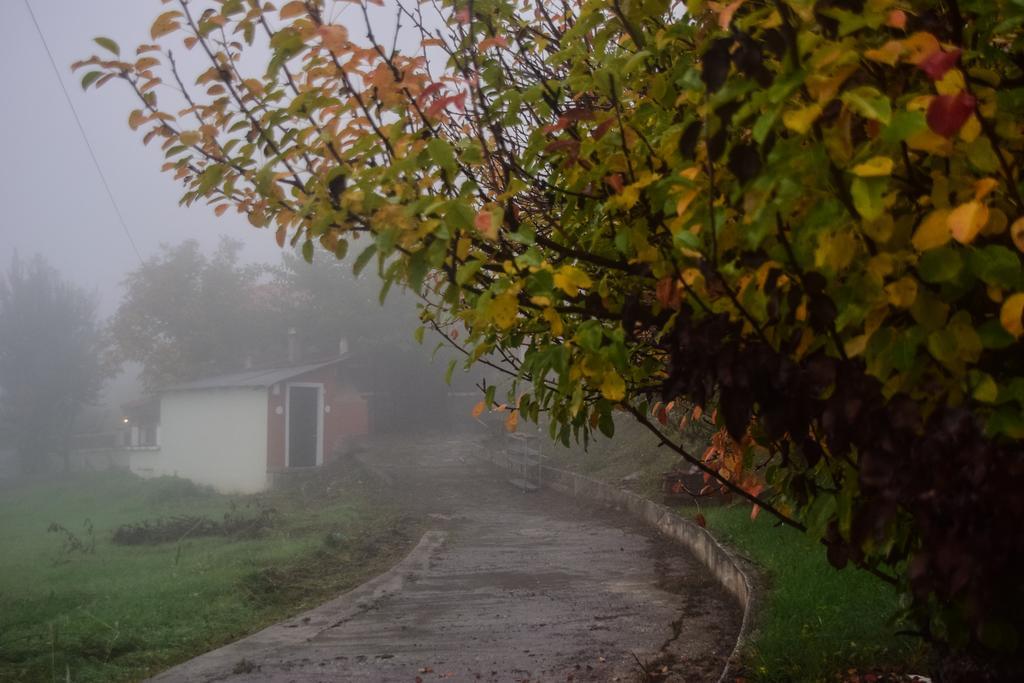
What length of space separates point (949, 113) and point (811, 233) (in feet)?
1.11

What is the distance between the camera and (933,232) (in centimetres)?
167

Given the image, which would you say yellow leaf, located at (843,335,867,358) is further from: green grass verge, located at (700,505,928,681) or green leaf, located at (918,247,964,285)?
green grass verge, located at (700,505,928,681)

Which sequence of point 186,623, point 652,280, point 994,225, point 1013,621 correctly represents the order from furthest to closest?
point 186,623 → point 652,280 → point 1013,621 → point 994,225

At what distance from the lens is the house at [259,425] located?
32.8 meters

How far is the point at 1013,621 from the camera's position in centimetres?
215

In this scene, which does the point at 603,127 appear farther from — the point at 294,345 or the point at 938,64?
the point at 294,345

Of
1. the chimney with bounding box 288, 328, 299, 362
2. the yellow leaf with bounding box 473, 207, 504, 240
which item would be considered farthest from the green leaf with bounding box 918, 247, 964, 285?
the chimney with bounding box 288, 328, 299, 362

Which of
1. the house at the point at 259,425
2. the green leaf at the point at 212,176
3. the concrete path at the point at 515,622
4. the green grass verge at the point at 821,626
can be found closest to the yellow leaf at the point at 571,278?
the green leaf at the point at 212,176

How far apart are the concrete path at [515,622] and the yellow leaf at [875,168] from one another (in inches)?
218

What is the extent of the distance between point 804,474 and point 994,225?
1.08 m

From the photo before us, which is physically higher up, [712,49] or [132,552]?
[712,49]

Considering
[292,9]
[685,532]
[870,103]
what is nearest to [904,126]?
[870,103]

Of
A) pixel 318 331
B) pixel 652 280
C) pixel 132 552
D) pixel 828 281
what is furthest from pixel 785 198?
pixel 318 331

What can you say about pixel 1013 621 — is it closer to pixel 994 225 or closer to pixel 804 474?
pixel 804 474
